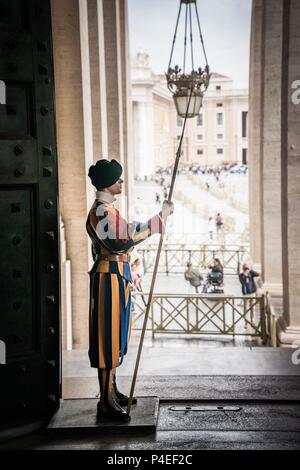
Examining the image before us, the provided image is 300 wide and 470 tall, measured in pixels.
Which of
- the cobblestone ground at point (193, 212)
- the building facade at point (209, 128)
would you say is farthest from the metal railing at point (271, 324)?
the building facade at point (209, 128)

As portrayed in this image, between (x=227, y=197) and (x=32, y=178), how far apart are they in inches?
1583

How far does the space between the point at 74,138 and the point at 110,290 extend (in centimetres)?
787

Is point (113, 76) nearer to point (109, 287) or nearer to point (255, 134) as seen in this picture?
point (255, 134)

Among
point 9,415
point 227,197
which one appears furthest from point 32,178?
point 227,197

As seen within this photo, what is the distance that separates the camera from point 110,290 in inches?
174

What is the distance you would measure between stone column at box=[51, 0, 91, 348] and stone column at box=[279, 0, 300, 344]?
3.38 meters

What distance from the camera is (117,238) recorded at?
14.5 ft

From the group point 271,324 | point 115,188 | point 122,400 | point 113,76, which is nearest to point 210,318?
point 271,324

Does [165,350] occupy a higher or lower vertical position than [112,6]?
lower

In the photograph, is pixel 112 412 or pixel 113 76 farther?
pixel 113 76

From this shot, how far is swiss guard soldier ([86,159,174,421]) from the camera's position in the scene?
4.41 m

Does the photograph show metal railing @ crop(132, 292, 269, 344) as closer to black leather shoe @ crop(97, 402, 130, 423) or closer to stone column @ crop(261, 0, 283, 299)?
stone column @ crop(261, 0, 283, 299)

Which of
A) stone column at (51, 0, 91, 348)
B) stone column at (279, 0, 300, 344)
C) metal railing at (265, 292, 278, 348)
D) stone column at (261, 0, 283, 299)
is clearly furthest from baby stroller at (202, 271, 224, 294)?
stone column at (279, 0, 300, 344)
